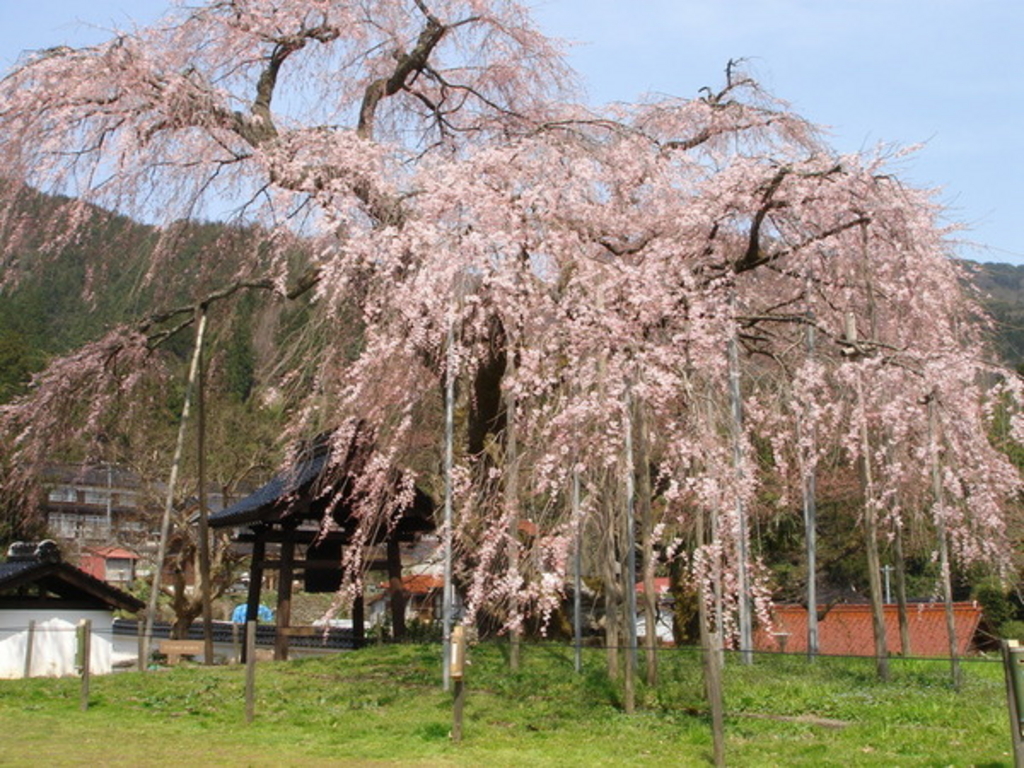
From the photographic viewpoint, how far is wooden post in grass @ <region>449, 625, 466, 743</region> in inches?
304

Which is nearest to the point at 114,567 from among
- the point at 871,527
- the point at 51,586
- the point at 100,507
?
the point at 100,507

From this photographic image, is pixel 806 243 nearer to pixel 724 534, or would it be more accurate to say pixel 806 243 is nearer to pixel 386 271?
pixel 724 534

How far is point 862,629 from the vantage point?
18594mm

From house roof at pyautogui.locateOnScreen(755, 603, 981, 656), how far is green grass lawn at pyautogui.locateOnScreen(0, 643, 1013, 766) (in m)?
5.48

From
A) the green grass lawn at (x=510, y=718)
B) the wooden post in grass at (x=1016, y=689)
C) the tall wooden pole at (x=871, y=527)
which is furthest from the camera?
the tall wooden pole at (x=871, y=527)

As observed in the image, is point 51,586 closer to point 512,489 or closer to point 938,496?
point 512,489

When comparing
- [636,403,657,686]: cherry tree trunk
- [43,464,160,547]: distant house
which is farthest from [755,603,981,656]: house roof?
[43,464,160,547]: distant house

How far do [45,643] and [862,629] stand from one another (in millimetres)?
13455

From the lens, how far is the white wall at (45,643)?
49.0 feet

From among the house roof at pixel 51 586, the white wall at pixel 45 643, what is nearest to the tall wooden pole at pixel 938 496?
the white wall at pixel 45 643

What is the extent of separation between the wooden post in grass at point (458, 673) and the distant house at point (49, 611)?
9033 mm

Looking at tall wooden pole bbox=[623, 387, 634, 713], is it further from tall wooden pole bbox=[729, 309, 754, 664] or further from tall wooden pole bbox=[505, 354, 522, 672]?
tall wooden pole bbox=[505, 354, 522, 672]

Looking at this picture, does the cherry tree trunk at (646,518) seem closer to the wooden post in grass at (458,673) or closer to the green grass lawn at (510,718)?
the green grass lawn at (510,718)

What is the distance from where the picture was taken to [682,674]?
35.6 ft
